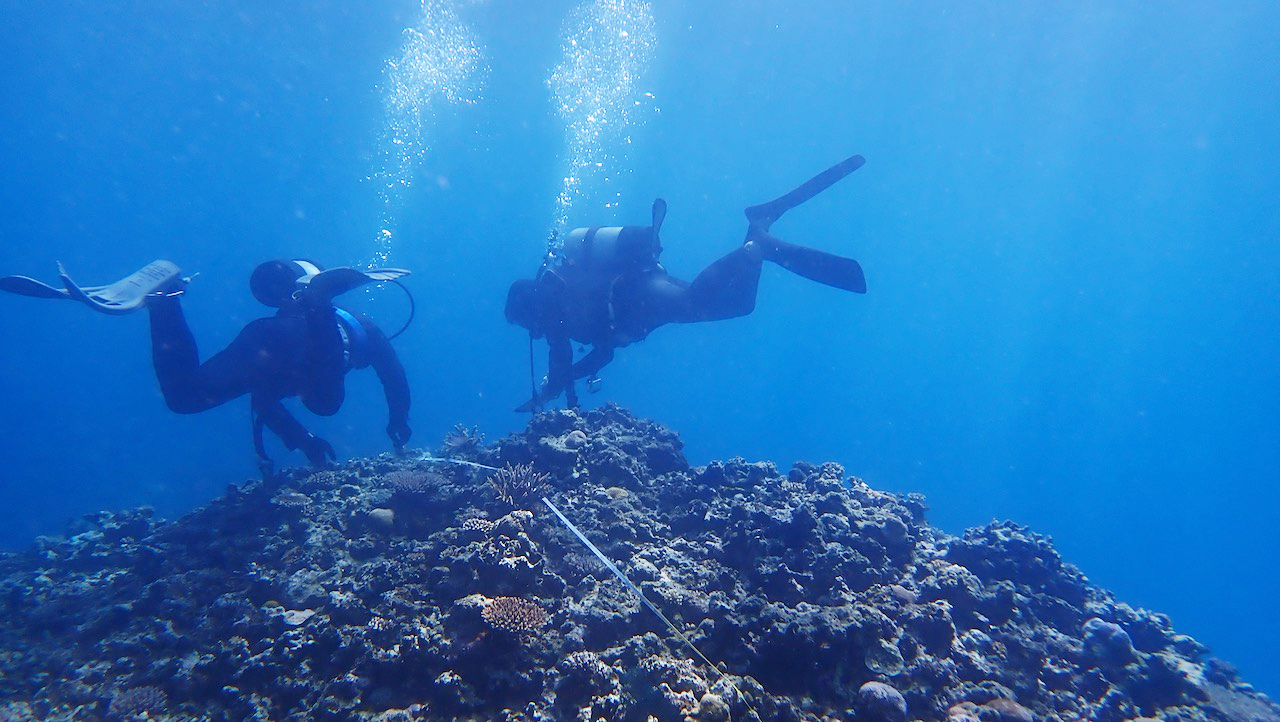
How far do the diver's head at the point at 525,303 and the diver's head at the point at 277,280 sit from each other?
11.4ft

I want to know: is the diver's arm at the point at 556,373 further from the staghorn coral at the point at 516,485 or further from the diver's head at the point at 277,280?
the diver's head at the point at 277,280

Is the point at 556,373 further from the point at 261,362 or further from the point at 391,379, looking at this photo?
the point at 261,362

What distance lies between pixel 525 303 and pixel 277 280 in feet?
12.9

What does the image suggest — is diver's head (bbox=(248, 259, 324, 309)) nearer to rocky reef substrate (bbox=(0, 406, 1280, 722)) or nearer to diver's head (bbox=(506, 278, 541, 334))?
rocky reef substrate (bbox=(0, 406, 1280, 722))

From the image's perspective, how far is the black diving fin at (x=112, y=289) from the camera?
684 centimetres

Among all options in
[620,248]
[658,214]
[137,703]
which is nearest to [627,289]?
[620,248]

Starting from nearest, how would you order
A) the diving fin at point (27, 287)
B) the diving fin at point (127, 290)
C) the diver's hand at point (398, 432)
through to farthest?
the diving fin at point (27, 287), the diving fin at point (127, 290), the diver's hand at point (398, 432)

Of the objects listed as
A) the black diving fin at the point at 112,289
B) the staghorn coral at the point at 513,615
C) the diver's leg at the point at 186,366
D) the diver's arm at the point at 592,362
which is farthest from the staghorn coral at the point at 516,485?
the black diving fin at the point at 112,289

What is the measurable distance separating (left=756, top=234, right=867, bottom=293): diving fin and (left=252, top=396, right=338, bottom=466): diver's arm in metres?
8.10

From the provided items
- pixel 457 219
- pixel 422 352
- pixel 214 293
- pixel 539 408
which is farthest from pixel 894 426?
pixel 214 293

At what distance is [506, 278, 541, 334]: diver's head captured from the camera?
10.5 metres

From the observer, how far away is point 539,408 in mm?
11430

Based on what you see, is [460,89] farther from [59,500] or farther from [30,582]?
[30,582]

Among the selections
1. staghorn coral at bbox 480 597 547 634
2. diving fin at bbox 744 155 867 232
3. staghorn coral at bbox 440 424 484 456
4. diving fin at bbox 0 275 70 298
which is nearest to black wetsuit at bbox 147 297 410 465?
diving fin at bbox 0 275 70 298
